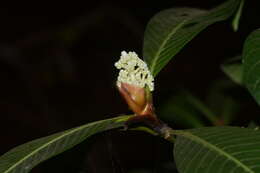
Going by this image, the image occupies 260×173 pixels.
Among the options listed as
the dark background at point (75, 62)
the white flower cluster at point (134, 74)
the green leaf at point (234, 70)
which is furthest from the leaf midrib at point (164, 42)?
the dark background at point (75, 62)

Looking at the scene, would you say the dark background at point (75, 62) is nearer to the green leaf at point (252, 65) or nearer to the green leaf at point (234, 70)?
the green leaf at point (234, 70)

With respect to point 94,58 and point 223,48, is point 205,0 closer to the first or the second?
point 223,48

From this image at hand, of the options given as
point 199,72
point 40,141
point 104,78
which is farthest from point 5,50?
point 40,141

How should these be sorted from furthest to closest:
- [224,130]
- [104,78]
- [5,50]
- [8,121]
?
[104,78] → [8,121] → [5,50] → [224,130]

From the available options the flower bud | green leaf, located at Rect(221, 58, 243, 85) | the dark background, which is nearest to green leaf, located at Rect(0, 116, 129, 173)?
the flower bud

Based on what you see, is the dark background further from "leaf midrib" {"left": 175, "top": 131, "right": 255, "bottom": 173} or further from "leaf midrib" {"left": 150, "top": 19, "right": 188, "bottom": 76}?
"leaf midrib" {"left": 175, "top": 131, "right": 255, "bottom": 173}

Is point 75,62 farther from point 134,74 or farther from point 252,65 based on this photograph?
point 252,65
